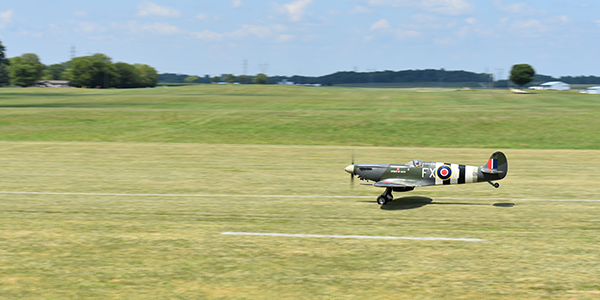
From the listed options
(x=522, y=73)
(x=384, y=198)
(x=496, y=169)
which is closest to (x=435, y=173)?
(x=384, y=198)

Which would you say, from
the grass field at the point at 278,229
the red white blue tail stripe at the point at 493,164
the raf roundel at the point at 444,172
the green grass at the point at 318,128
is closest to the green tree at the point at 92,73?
the green grass at the point at 318,128

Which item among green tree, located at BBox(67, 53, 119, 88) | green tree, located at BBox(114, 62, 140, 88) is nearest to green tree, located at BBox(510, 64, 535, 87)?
green tree, located at BBox(114, 62, 140, 88)

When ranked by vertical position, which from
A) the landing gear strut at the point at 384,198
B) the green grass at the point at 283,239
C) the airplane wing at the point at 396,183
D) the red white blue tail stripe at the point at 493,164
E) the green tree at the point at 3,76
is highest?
the green tree at the point at 3,76

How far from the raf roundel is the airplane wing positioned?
77 cm

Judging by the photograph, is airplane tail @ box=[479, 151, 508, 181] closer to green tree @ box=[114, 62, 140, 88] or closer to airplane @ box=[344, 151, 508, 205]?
airplane @ box=[344, 151, 508, 205]

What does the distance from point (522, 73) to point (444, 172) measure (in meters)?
161

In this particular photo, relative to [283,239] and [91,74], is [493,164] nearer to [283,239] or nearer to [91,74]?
[283,239]

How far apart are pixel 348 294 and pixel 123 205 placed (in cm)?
931

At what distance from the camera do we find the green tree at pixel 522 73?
157 meters

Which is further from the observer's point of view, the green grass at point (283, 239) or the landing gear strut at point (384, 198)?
the landing gear strut at point (384, 198)

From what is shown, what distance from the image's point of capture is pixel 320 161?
24.3 metres

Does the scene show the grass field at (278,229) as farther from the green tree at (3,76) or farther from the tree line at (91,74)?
the tree line at (91,74)

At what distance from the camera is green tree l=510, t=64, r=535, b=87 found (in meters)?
157

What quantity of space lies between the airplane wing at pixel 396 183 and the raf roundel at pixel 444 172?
2.52 feet
